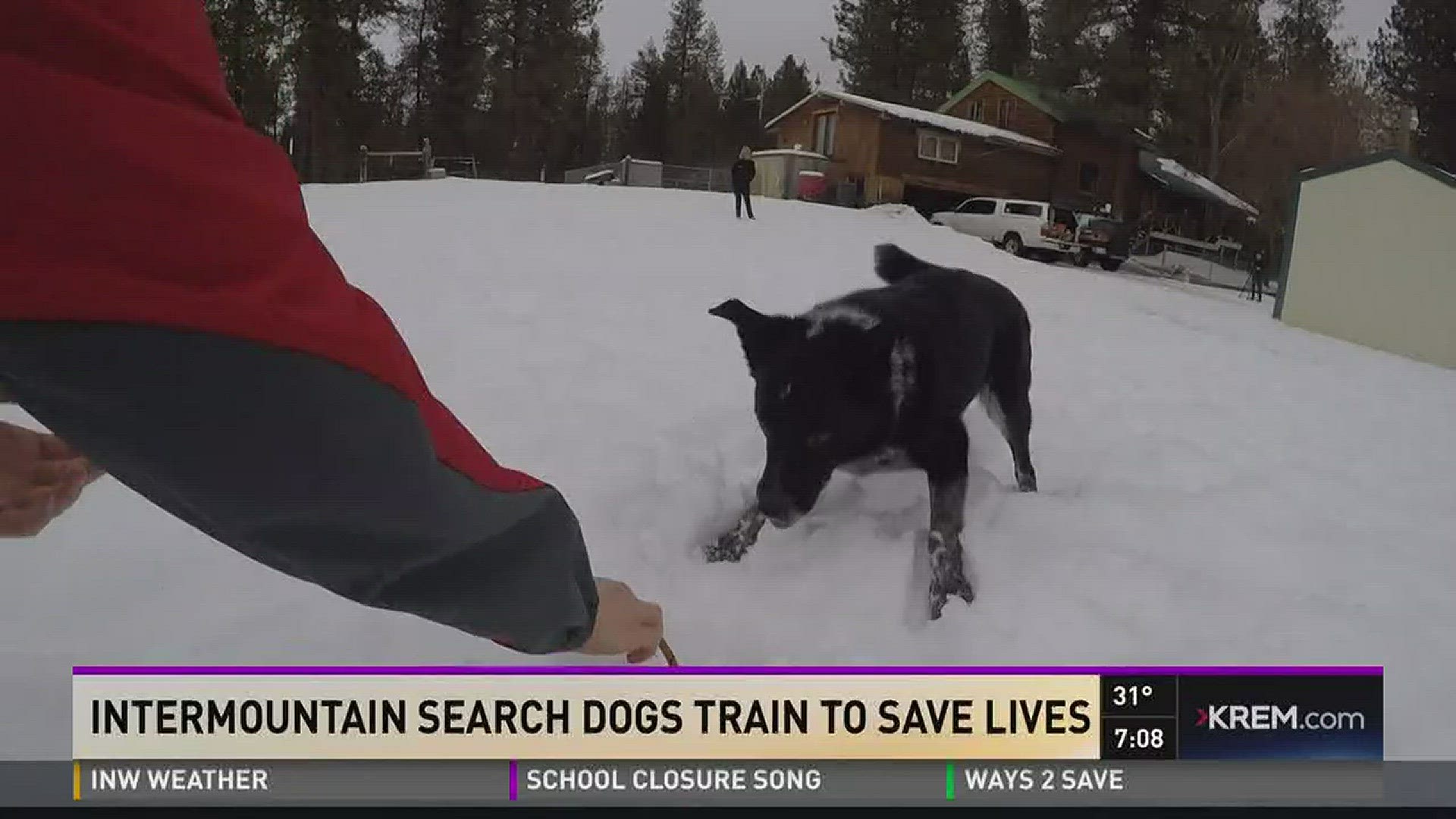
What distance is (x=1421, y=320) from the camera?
2.39 metres

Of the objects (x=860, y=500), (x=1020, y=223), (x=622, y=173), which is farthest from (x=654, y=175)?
(x=1020, y=223)

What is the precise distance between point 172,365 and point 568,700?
499 millimetres

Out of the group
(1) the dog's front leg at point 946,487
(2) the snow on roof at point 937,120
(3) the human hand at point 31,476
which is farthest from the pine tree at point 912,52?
(3) the human hand at point 31,476

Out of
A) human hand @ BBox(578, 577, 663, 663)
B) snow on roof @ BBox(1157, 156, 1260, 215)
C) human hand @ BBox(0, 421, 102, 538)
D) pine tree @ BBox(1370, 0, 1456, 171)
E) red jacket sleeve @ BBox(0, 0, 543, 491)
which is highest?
pine tree @ BBox(1370, 0, 1456, 171)

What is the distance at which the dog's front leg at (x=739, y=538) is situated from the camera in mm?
1144

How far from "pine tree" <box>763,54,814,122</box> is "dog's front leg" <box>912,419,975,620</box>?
0.66m

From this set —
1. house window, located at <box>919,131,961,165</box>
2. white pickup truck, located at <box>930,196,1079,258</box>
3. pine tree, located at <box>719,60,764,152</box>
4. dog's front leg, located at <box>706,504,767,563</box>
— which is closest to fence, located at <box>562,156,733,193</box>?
pine tree, located at <box>719,60,764,152</box>

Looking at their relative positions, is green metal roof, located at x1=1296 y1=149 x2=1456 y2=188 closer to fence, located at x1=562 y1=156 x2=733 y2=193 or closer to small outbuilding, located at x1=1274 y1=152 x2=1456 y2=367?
small outbuilding, located at x1=1274 y1=152 x2=1456 y2=367

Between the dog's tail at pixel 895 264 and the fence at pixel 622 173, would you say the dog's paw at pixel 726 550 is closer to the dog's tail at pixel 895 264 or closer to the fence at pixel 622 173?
the dog's tail at pixel 895 264

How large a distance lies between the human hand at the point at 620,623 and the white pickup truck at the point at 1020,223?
4.56ft

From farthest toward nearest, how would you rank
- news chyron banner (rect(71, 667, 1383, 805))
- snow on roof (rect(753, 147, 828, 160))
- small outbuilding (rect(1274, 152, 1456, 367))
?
1. small outbuilding (rect(1274, 152, 1456, 367))
2. snow on roof (rect(753, 147, 828, 160))
3. news chyron banner (rect(71, 667, 1383, 805))

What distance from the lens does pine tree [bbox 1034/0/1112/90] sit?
1760mm

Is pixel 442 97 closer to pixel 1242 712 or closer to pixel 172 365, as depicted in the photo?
pixel 172 365

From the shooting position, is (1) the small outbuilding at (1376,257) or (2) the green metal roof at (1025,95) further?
(1) the small outbuilding at (1376,257)
